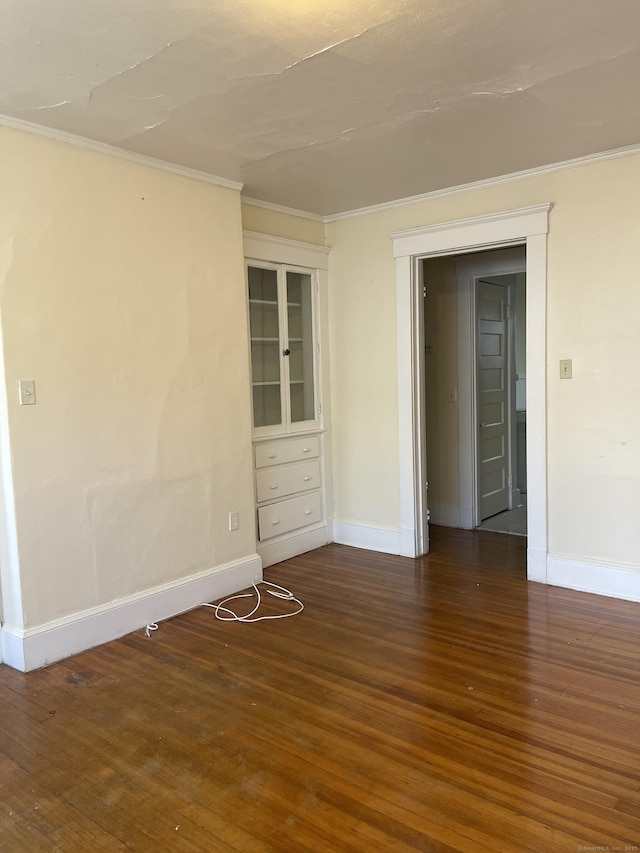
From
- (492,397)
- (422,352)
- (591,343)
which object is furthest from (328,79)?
(492,397)

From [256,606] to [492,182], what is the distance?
9.82 feet

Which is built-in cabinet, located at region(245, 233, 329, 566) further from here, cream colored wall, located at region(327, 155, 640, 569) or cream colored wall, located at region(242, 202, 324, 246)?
cream colored wall, located at region(327, 155, 640, 569)

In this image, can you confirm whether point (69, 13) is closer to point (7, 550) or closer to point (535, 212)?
point (7, 550)

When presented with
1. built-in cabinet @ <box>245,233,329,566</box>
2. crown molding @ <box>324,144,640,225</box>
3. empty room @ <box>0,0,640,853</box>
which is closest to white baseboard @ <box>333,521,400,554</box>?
empty room @ <box>0,0,640,853</box>

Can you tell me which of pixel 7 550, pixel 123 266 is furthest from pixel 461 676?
pixel 123 266

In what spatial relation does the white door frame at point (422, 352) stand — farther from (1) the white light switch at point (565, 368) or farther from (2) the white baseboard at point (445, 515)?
(2) the white baseboard at point (445, 515)

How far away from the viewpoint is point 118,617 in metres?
3.31

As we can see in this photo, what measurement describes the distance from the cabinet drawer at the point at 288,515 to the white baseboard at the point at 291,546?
0.21 ft

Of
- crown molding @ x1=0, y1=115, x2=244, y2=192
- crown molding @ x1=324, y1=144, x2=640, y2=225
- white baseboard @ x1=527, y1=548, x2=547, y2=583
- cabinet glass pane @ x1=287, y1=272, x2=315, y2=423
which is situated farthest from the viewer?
cabinet glass pane @ x1=287, y1=272, x2=315, y2=423

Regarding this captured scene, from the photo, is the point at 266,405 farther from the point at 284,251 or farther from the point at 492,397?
the point at 492,397

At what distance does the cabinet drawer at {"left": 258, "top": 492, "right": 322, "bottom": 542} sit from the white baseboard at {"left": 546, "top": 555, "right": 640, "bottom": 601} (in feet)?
5.75

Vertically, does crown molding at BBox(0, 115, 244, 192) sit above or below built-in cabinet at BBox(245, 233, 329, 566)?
above

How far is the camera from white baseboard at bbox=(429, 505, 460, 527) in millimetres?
5465

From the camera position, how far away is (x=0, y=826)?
196 centimetres
